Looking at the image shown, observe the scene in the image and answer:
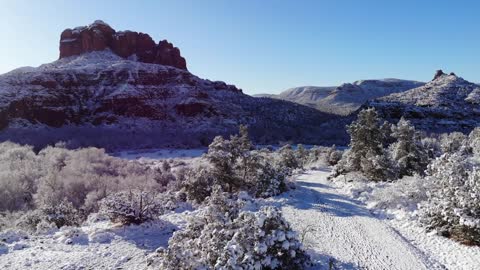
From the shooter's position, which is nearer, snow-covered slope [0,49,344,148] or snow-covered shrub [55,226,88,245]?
snow-covered shrub [55,226,88,245]

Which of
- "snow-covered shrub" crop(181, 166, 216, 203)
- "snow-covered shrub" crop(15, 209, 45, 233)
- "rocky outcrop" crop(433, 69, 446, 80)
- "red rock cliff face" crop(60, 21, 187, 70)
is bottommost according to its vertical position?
"snow-covered shrub" crop(15, 209, 45, 233)

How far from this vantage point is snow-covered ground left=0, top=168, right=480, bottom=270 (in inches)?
343

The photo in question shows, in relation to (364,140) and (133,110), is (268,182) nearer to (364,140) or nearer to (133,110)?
(364,140)

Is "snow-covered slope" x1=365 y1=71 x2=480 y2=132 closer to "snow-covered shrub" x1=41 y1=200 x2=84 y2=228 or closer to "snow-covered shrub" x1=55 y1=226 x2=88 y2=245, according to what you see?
"snow-covered shrub" x1=41 y1=200 x2=84 y2=228

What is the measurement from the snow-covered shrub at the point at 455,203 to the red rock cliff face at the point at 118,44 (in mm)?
127272

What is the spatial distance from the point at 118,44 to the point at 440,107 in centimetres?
11100

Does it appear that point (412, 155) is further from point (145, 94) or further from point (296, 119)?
point (145, 94)

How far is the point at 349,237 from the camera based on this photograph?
10961mm

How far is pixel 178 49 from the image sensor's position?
140 m

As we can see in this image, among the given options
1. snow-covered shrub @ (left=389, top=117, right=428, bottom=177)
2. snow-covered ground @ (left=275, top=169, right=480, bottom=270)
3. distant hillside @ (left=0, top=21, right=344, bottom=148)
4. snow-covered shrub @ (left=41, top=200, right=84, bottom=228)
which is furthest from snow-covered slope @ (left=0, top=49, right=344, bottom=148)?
snow-covered ground @ (left=275, top=169, right=480, bottom=270)

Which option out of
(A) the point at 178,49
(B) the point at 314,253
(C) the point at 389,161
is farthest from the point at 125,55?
(B) the point at 314,253

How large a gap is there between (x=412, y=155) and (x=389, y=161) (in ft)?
4.93

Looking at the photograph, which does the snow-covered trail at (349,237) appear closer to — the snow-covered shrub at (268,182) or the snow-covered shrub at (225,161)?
the snow-covered shrub at (268,182)

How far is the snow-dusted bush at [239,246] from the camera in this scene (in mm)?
7070
